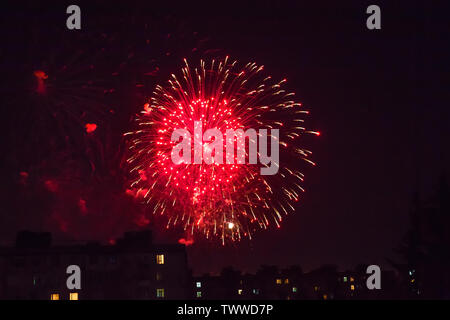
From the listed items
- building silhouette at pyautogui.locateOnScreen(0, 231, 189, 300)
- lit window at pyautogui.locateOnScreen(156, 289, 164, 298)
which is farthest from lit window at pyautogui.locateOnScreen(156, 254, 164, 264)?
lit window at pyautogui.locateOnScreen(156, 289, 164, 298)

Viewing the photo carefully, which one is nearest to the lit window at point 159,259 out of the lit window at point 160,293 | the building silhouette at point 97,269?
the building silhouette at point 97,269

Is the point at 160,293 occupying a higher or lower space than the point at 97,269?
lower

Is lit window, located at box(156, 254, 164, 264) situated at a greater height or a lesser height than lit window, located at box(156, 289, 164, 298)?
greater

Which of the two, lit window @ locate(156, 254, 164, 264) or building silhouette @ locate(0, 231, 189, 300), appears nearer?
building silhouette @ locate(0, 231, 189, 300)

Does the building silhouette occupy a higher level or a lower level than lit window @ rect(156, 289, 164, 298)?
higher

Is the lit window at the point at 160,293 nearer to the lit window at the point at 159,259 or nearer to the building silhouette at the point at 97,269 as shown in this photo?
the building silhouette at the point at 97,269

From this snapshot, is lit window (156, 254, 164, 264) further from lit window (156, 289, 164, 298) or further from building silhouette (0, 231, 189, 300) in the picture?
lit window (156, 289, 164, 298)

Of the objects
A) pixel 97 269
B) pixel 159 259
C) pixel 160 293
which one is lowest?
pixel 160 293

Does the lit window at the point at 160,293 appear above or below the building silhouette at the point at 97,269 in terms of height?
below

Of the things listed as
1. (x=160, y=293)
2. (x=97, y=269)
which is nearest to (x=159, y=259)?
(x=160, y=293)

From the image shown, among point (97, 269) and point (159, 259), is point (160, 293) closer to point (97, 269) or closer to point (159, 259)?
point (159, 259)

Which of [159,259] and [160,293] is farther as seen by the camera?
[159,259]
